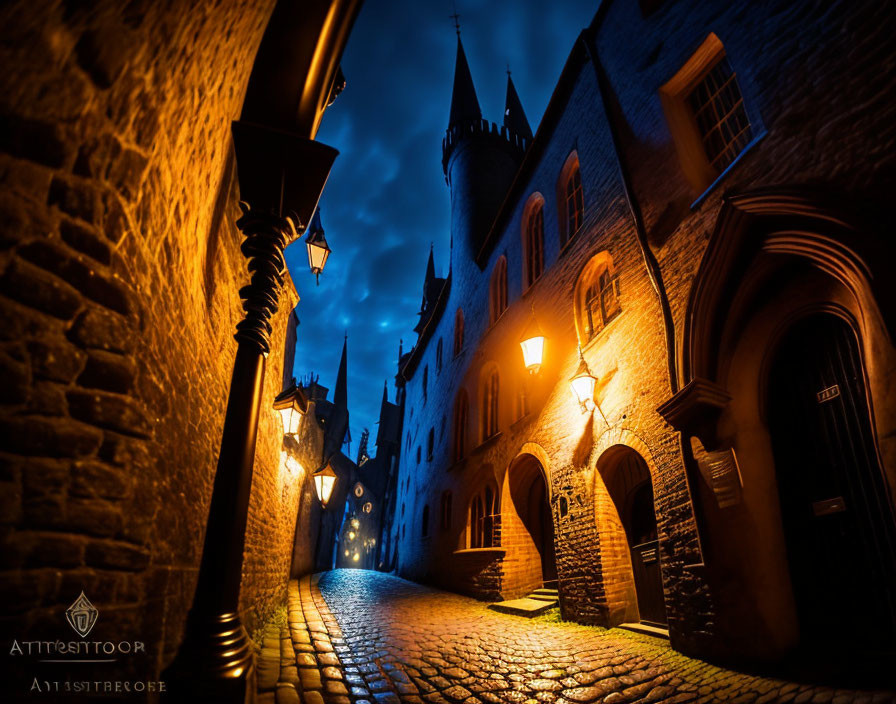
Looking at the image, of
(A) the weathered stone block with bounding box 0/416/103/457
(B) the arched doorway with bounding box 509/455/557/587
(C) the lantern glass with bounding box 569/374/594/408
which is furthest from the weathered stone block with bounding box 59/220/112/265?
(B) the arched doorway with bounding box 509/455/557/587

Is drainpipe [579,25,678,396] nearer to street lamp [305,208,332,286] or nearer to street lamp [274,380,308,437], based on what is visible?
street lamp [305,208,332,286]

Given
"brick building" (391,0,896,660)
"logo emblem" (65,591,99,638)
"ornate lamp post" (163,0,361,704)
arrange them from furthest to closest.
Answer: "brick building" (391,0,896,660), "ornate lamp post" (163,0,361,704), "logo emblem" (65,591,99,638)

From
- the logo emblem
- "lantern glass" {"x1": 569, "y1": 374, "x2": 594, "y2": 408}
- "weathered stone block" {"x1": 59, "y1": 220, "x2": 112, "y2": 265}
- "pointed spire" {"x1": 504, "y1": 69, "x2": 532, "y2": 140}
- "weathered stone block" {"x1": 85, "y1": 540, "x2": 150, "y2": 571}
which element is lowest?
the logo emblem

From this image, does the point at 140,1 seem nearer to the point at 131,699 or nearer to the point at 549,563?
the point at 131,699

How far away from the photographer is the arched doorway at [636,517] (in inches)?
223

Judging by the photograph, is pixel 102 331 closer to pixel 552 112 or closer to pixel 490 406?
pixel 490 406

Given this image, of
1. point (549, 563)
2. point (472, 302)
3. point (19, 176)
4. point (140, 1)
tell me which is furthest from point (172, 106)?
point (472, 302)

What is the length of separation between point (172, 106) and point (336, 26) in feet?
4.89

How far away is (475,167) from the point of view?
17.5 meters

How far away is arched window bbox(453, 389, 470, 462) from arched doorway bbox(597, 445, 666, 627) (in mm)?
6847

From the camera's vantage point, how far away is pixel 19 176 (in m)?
1.60

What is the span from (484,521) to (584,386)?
5.17 m

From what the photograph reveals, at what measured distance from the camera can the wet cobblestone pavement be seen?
312 cm

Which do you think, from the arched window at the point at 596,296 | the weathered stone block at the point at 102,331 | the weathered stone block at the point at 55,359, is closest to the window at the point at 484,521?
the arched window at the point at 596,296
